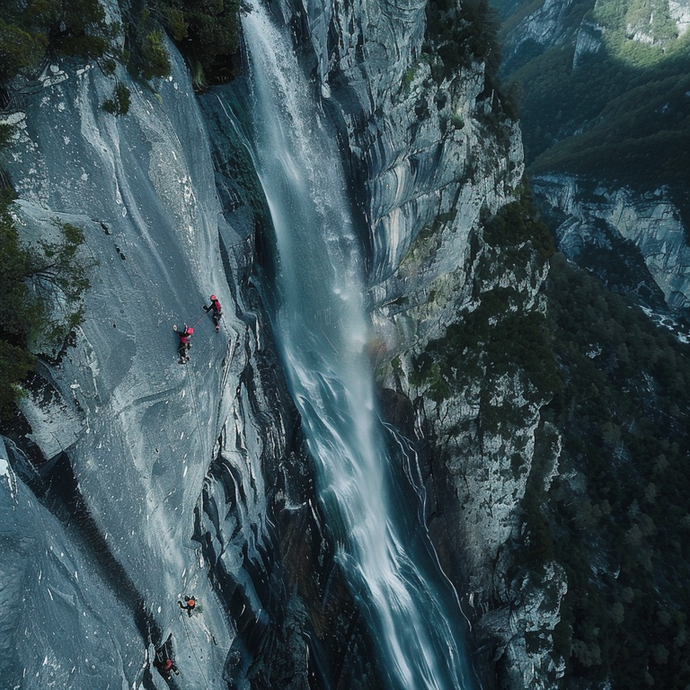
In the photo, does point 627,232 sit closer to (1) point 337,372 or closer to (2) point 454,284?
(2) point 454,284

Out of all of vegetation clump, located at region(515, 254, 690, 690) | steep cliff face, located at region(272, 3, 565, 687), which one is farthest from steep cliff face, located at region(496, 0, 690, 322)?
steep cliff face, located at region(272, 3, 565, 687)

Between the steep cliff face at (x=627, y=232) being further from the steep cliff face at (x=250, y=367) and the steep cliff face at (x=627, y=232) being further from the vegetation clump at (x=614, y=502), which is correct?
the steep cliff face at (x=250, y=367)

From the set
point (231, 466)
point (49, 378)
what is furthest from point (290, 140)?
point (49, 378)

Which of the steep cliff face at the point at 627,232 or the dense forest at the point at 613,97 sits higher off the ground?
the dense forest at the point at 613,97

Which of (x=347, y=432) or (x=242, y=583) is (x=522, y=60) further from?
(x=242, y=583)

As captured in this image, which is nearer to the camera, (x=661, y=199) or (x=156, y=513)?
(x=156, y=513)

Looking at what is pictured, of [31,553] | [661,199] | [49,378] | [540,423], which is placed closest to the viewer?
[31,553]

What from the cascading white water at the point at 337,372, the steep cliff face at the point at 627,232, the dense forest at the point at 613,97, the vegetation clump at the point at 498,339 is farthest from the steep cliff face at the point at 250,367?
the dense forest at the point at 613,97

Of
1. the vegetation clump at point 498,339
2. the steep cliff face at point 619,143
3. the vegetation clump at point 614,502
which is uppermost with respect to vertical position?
the steep cliff face at point 619,143

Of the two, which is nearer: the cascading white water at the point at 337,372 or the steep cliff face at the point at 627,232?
the cascading white water at the point at 337,372
